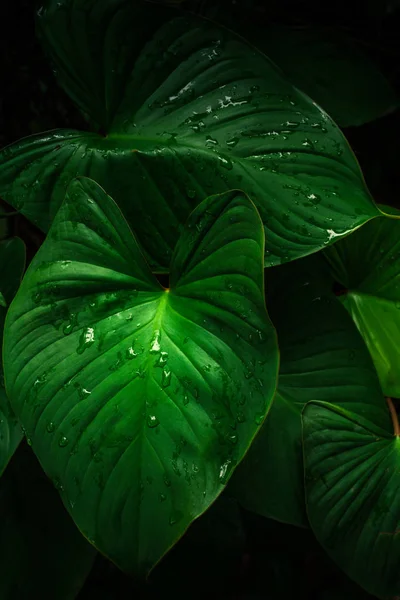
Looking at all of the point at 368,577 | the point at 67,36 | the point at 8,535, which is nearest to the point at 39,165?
the point at 67,36

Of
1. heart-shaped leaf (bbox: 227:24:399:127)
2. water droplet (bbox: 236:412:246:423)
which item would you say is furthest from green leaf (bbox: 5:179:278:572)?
heart-shaped leaf (bbox: 227:24:399:127)

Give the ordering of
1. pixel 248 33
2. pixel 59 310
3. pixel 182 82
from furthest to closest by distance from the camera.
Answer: pixel 248 33 → pixel 182 82 → pixel 59 310

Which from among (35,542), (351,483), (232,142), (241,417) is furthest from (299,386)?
(35,542)

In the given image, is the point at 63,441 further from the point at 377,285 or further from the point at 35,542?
the point at 377,285

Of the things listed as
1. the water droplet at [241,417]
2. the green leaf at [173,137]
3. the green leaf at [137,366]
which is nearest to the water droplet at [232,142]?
the green leaf at [173,137]

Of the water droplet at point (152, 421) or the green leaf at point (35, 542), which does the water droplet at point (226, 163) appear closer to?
the water droplet at point (152, 421)

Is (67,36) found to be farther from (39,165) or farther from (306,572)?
(306,572)
